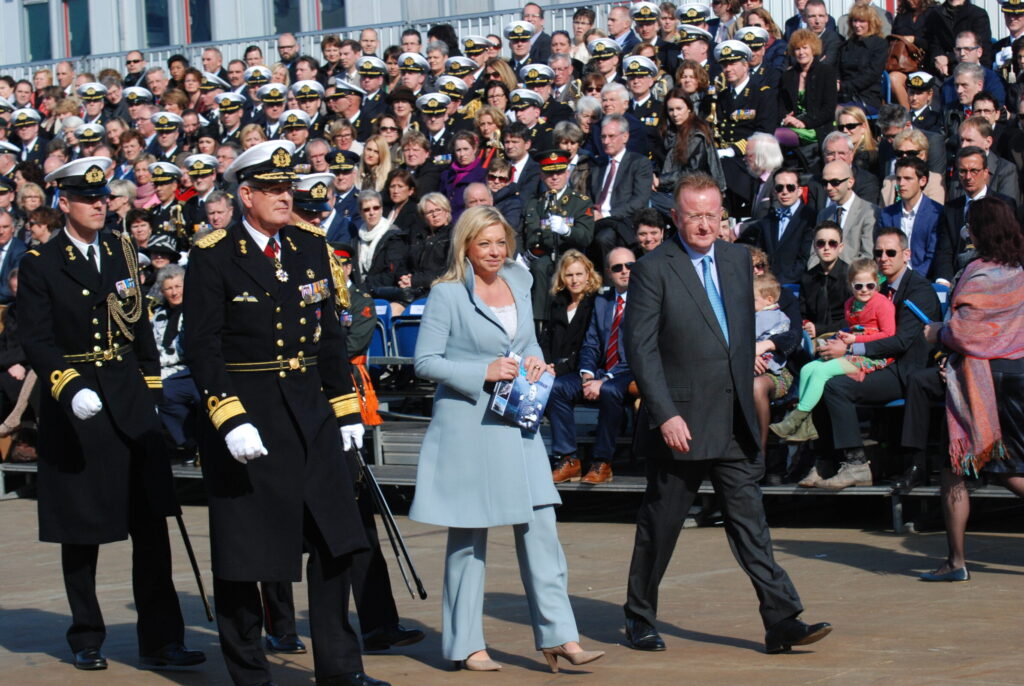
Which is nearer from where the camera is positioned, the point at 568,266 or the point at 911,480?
the point at 911,480

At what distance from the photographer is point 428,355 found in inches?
264

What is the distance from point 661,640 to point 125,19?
2599 cm

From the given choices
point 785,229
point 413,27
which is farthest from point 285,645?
point 413,27

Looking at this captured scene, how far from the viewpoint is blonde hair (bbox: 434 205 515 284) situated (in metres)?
6.72

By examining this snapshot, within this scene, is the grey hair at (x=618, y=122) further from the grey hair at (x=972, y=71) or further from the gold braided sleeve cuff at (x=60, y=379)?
the gold braided sleeve cuff at (x=60, y=379)

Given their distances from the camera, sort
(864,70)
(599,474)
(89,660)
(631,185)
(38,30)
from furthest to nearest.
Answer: (38,30)
(864,70)
(631,185)
(599,474)
(89,660)

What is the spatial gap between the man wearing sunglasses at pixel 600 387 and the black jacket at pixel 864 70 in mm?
4547

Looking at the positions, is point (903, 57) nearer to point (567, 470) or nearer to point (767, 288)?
point (767, 288)

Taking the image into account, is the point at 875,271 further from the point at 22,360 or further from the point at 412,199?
the point at 22,360

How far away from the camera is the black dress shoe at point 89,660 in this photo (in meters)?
6.96

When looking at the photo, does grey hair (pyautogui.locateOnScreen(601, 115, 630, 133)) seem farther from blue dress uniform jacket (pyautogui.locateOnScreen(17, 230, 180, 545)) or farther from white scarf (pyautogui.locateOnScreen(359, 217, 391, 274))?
blue dress uniform jacket (pyautogui.locateOnScreen(17, 230, 180, 545))

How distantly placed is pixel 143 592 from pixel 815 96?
8.85m

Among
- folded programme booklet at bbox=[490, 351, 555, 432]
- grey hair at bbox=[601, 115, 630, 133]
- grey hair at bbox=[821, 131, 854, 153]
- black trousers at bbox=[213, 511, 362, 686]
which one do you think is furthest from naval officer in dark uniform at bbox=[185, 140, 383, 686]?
grey hair at bbox=[601, 115, 630, 133]

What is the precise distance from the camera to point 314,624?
6.23m
